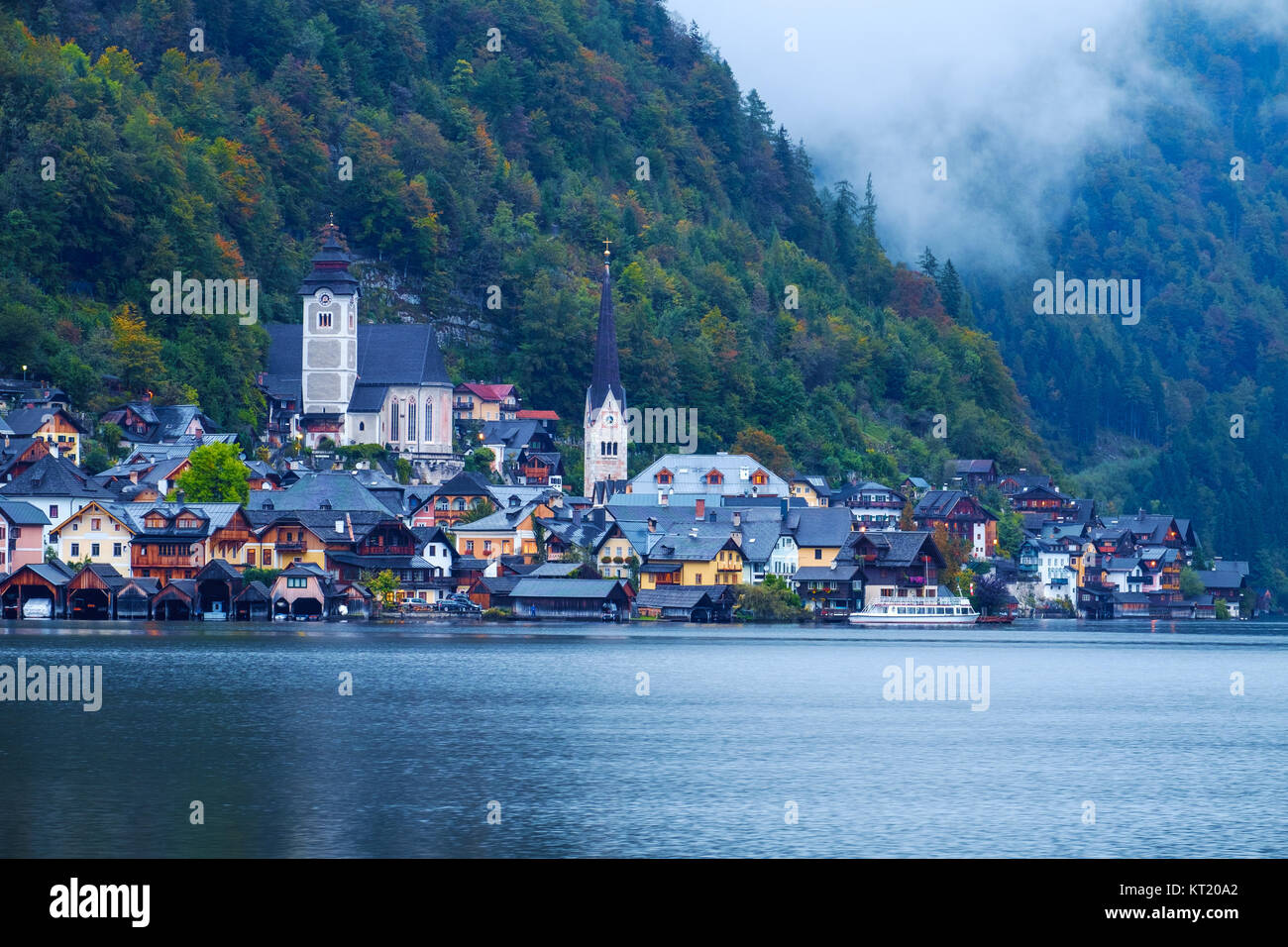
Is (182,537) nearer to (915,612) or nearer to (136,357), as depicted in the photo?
(136,357)

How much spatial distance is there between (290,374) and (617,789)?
88.4 metres

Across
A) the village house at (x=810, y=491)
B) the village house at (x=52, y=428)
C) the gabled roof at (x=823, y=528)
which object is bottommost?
the gabled roof at (x=823, y=528)

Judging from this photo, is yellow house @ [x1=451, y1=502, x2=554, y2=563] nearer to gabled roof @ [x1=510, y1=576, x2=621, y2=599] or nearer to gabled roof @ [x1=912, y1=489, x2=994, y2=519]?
gabled roof @ [x1=510, y1=576, x2=621, y2=599]

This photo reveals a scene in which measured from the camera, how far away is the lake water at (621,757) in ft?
95.2

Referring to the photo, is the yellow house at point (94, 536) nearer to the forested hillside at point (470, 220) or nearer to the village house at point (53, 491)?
the village house at point (53, 491)

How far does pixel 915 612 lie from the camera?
96188 millimetres

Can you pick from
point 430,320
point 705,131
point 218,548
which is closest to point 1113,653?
point 218,548

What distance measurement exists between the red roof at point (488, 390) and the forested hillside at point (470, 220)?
221 inches

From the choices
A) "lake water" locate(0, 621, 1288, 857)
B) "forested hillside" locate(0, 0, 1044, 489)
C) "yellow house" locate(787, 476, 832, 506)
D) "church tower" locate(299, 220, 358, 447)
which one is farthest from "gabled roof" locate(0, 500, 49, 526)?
"yellow house" locate(787, 476, 832, 506)

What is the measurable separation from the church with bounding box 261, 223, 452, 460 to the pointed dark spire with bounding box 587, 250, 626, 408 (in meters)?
10.8

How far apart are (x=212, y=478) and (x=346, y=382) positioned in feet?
96.6

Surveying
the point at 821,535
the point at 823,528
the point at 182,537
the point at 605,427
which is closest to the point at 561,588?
the point at 821,535

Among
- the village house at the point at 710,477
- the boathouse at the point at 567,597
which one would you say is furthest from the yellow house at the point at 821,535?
the village house at the point at 710,477
